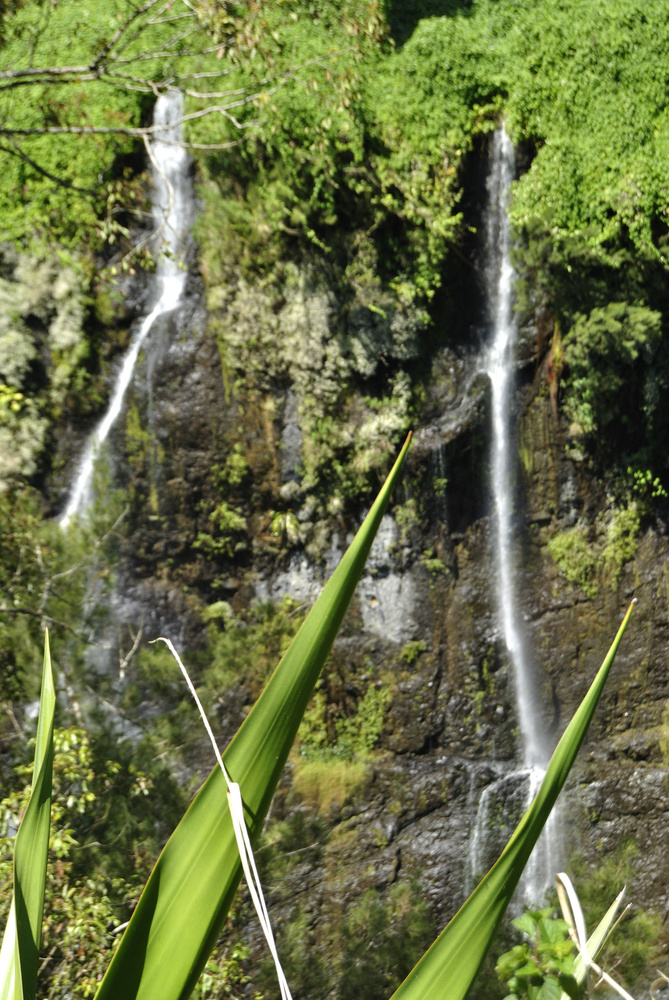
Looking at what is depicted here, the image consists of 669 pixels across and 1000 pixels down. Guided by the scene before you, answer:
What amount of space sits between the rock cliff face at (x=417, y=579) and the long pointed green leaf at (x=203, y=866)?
6889mm

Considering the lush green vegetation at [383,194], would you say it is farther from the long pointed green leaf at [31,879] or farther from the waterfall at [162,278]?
the long pointed green leaf at [31,879]

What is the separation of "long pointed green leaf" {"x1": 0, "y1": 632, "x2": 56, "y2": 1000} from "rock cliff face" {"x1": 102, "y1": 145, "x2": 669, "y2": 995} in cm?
682

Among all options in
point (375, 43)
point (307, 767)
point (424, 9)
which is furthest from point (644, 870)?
point (424, 9)

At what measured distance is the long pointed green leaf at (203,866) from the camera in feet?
2.07

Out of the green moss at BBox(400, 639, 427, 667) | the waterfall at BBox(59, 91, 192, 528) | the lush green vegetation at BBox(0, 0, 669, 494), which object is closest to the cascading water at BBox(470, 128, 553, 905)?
the lush green vegetation at BBox(0, 0, 669, 494)

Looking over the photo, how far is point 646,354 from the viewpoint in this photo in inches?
272

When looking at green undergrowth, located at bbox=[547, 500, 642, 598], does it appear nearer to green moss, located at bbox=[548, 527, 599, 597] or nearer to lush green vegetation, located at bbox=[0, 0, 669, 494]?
green moss, located at bbox=[548, 527, 599, 597]

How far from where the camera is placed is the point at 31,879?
2.24 feet

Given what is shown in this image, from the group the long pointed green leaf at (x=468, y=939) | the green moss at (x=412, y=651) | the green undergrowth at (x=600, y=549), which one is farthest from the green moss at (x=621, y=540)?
the long pointed green leaf at (x=468, y=939)

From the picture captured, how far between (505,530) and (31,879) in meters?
7.23

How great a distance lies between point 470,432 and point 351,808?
3.80 meters

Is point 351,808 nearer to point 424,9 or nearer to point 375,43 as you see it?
point 375,43

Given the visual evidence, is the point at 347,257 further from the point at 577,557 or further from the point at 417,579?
the point at 577,557

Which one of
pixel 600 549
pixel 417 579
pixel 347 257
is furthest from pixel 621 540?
pixel 347 257
